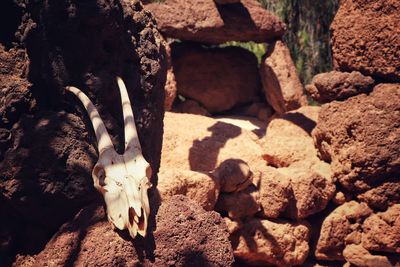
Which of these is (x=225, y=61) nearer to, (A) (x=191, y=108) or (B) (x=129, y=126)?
(A) (x=191, y=108)

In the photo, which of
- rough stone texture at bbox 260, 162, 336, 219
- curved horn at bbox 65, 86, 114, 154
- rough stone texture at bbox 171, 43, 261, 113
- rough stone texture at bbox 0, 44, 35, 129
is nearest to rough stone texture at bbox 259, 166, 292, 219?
rough stone texture at bbox 260, 162, 336, 219

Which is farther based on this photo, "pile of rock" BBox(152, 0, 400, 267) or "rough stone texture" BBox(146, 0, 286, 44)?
"rough stone texture" BBox(146, 0, 286, 44)

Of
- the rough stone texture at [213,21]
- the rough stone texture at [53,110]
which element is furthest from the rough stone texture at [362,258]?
the rough stone texture at [213,21]

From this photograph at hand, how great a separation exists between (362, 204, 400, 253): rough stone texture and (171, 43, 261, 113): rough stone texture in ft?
14.5

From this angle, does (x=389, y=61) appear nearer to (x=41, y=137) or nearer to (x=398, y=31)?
(x=398, y=31)

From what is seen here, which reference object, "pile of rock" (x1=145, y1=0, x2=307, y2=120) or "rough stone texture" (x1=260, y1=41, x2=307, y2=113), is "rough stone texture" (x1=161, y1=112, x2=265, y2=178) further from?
"rough stone texture" (x1=260, y1=41, x2=307, y2=113)

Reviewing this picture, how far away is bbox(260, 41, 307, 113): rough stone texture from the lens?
8.30m

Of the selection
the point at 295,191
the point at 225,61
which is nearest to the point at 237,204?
the point at 295,191

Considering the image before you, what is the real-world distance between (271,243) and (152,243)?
76.9 inches

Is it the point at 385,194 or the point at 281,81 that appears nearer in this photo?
the point at 385,194

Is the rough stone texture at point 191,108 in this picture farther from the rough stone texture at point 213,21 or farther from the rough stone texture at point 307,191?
the rough stone texture at point 307,191

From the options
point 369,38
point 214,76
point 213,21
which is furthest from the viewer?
point 214,76

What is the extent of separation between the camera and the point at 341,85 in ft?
17.2

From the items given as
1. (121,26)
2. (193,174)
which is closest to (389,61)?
(193,174)
